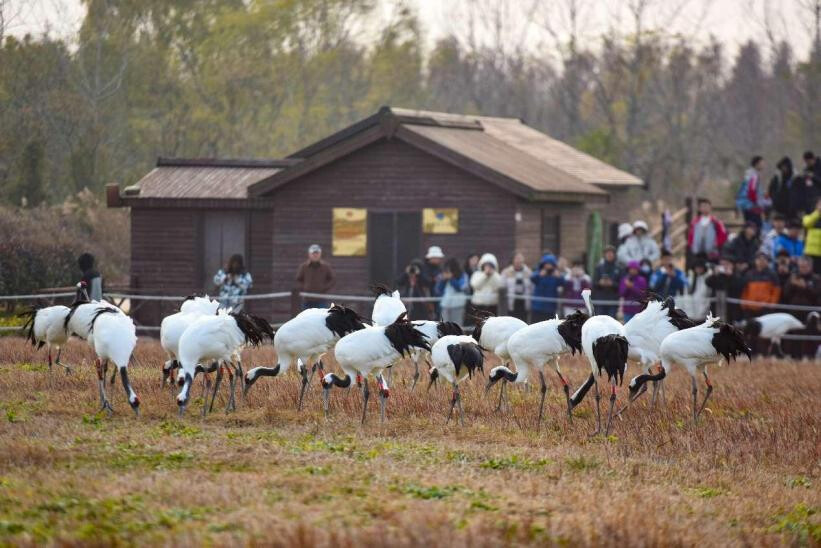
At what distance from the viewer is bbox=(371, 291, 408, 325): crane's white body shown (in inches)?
781

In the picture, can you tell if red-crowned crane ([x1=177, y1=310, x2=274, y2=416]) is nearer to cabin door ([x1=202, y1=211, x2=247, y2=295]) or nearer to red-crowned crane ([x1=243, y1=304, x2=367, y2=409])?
red-crowned crane ([x1=243, y1=304, x2=367, y2=409])

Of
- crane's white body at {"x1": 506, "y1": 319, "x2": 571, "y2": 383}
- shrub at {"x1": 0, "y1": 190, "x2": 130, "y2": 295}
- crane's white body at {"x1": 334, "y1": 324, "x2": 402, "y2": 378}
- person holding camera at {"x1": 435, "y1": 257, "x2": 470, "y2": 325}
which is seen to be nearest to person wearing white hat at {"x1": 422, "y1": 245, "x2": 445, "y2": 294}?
person holding camera at {"x1": 435, "y1": 257, "x2": 470, "y2": 325}

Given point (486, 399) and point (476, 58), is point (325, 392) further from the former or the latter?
point (476, 58)

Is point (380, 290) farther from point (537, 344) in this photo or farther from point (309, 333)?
point (537, 344)

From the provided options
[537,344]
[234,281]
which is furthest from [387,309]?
[234,281]

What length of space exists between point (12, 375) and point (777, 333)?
13022 mm

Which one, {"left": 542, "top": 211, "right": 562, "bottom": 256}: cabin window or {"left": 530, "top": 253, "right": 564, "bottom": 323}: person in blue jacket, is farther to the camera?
{"left": 542, "top": 211, "right": 562, "bottom": 256}: cabin window

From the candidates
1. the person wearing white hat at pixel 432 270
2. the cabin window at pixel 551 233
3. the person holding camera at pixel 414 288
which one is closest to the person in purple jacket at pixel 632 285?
the person wearing white hat at pixel 432 270

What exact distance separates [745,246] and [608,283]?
2.74 m

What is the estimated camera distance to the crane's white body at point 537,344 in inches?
680

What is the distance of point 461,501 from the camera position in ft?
37.1

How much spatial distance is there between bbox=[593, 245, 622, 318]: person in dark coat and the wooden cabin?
2.97 meters

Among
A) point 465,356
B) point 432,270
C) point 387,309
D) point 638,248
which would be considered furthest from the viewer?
point 432,270

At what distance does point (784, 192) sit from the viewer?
93.1 ft
